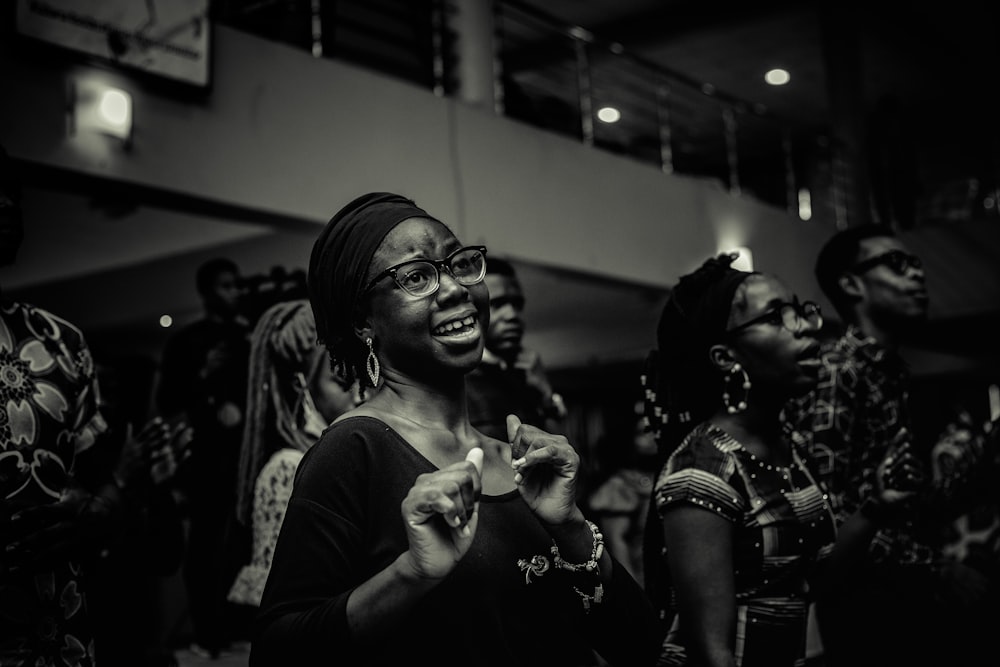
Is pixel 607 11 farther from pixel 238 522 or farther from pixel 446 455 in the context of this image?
pixel 446 455

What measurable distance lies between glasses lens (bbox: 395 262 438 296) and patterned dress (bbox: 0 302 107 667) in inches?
36.4

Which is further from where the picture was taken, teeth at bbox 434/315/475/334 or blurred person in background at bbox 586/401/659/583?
blurred person in background at bbox 586/401/659/583

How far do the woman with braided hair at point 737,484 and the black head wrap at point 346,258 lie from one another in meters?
0.87

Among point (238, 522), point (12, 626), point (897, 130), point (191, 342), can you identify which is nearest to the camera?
point (12, 626)

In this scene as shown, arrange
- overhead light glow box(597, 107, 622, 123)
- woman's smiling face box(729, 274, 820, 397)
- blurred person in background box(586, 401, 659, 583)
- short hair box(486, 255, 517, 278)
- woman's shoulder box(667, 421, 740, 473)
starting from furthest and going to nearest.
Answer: overhead light glow box(597, 107, 622, 123) < blurred person in background box(586, 401, 659, 583) < short hair box(486, 255, 517, 278) < woman's smiling face box(729, 274, 820, 397) < woman's shoulder box(667, 421, 740, 473)

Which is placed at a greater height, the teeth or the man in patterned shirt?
the teeth

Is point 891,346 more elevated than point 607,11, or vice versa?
point 607,11

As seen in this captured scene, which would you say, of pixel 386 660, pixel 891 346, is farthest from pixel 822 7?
pixel 386 660

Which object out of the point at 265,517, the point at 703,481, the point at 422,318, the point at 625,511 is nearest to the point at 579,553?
the point at 422,318

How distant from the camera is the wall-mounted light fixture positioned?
12.6ft

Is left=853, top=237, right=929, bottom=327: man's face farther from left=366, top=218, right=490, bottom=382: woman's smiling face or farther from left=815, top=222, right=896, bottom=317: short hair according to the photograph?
left=366, top=218, right=490, bottom=382: woman's smiling face

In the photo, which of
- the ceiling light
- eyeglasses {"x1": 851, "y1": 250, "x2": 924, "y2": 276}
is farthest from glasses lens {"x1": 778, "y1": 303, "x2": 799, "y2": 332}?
the ceiling light

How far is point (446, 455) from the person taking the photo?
1.38m

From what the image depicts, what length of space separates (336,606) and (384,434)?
24 cm
